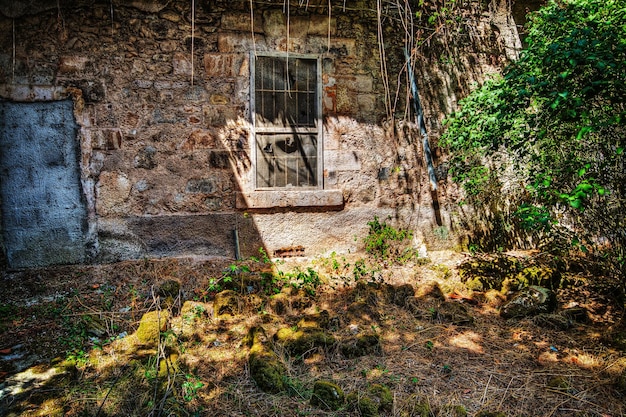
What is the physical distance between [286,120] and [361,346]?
2739 mm

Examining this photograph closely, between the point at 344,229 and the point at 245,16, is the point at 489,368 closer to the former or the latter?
the point at 344,229

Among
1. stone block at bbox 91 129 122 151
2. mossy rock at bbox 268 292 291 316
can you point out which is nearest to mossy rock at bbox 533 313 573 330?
mossy rock at bbox 268 292 291 316

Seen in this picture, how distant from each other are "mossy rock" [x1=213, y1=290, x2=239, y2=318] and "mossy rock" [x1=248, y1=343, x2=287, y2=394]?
0.79 metres

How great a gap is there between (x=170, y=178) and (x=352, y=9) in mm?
2853

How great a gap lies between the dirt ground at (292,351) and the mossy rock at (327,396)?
0.03m

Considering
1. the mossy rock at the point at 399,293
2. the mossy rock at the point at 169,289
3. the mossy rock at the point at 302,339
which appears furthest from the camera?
the mossy rock at the point at 399,293

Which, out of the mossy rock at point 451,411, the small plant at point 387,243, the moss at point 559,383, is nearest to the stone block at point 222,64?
the small plant at point 387,243

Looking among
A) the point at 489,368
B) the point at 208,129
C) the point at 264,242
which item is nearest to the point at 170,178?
the point at 208,129

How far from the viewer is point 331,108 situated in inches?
190

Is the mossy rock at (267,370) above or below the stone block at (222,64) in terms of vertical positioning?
below

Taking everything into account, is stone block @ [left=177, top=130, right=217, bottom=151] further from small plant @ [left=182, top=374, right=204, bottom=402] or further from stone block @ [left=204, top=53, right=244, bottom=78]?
small plant @ [left=182, top=374, right=204, bottom=402]

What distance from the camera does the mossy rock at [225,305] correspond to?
146 inches

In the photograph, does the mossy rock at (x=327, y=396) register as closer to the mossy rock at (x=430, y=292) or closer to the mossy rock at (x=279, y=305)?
the mossy rock at (x=279, y=305)

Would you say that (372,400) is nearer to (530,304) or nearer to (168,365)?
(168,365)
